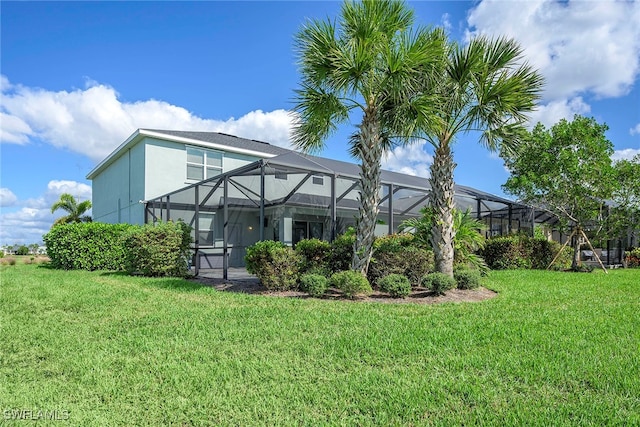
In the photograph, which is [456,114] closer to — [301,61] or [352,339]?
[301,61]

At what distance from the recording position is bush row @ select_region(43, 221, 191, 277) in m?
12.3

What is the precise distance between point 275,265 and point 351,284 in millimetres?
2035

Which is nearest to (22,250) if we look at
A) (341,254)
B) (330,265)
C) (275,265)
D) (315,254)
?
(275,265)

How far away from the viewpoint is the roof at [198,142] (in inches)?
647

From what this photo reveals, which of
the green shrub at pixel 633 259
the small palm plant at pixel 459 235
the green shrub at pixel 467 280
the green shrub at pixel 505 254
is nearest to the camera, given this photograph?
the green shrub at pixel 467 280

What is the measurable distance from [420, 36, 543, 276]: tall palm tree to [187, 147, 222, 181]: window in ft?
39.1

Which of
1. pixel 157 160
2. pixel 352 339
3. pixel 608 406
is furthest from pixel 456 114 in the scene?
pixel 157 160

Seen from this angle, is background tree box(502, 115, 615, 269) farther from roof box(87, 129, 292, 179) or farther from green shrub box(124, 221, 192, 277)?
roof box(87, 129, 292, 179)

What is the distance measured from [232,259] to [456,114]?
10.7 meters

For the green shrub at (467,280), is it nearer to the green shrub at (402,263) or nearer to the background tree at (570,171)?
the green shrub at (402,263)

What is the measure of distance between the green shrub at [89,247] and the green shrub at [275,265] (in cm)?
772

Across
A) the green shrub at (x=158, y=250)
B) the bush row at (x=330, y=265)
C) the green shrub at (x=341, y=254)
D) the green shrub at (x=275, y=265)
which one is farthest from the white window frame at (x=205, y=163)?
the green shrub at (x=341, y=254)

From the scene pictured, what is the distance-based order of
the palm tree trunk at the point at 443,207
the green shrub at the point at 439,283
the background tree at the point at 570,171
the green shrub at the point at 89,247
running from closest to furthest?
1. the green shrub at the point at 439,283
2. the palm tree trunk at the point at 443,207
3. the background tree at the point at 570,171
4. the green shrub at the point at 89,247

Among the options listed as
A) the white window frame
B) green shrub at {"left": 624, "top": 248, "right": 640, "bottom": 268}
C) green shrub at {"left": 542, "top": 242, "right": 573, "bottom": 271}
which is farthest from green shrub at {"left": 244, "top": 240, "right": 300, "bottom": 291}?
green shrub at {"left": 624, "top": 248, "right": 640, "bottom": 268}
